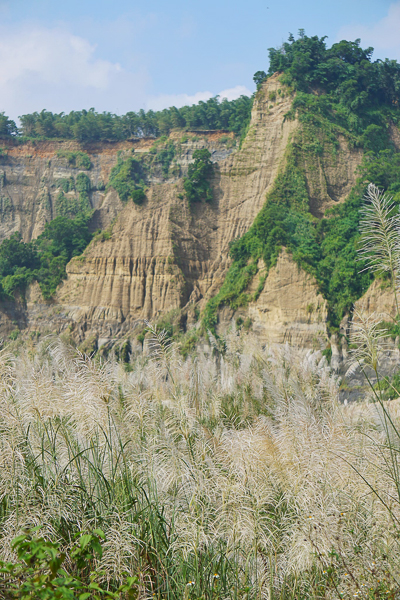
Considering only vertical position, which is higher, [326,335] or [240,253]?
[240,253]

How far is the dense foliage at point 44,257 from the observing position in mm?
50938

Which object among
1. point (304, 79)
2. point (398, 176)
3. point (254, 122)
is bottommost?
point (398, 176)

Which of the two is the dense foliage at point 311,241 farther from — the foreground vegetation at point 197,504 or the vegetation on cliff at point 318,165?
the foreground vegetation at point 197,504

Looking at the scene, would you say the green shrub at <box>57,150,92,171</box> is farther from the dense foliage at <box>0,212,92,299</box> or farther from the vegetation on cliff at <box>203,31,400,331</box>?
the vegetation on cliff at <box>203,31,400,331</box>

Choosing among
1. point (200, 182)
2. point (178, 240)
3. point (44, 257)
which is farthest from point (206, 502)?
point (44, 257)

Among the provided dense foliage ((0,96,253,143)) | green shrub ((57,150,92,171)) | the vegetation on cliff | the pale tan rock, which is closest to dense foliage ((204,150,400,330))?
the vegetation on cliff

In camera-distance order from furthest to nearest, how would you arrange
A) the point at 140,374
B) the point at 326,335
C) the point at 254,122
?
the point at 254,122
the point at 326,335
the point at 140,374

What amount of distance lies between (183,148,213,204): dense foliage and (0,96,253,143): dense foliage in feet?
58.0

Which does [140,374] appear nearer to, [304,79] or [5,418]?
[5,418]

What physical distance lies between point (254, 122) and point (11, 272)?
27.1 m

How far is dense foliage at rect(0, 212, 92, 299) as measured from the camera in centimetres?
5094

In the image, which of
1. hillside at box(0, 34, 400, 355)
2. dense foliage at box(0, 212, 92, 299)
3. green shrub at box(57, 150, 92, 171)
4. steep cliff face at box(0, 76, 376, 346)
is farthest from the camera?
green shrub at box(57, 150, 92, 171)

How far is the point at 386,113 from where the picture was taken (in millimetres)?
51750

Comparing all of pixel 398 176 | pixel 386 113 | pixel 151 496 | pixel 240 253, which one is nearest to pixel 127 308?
pixel 240 253
